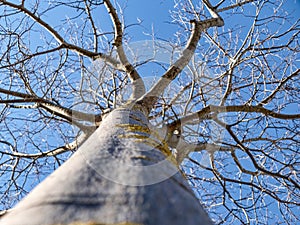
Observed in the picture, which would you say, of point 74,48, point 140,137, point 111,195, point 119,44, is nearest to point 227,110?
point 119,44

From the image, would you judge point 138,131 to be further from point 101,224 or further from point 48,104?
point 48,104

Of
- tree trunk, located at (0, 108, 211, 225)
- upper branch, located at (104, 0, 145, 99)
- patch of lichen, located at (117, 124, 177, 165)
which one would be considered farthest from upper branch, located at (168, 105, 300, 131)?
tree trunk, located at (0, 108, 211, 225)

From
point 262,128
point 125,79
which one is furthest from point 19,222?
point 262,128

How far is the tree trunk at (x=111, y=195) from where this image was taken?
62 cm

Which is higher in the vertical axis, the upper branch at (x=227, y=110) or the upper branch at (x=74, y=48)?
the upper branch at (x=74, y=48)

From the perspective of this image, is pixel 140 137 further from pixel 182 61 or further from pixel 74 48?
pixel 74 48

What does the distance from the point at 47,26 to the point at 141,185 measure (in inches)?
134

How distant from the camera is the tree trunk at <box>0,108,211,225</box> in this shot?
62cm

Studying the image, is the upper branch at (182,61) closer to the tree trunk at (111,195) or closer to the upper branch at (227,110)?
the upper branch at (227,110)

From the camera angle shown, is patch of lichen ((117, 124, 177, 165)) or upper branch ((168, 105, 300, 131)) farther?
upper branch ((168, 105, 300, 131))

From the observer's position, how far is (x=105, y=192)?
0.72 meters

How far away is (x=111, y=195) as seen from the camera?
0.71m

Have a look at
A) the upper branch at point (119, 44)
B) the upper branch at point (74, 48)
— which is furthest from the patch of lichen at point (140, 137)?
the upper branch at point (74, 48)

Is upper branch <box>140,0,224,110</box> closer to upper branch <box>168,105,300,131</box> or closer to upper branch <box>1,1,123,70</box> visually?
upper branch <box>168,105,300,131</box>
